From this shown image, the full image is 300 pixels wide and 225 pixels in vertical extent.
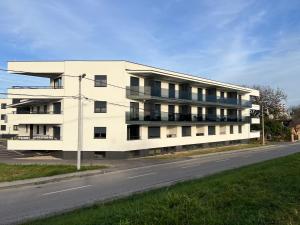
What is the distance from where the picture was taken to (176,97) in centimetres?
4278

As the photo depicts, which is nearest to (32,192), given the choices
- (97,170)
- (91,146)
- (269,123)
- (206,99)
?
(97,170)

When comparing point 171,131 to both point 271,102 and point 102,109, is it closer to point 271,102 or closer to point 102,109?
point 102,109

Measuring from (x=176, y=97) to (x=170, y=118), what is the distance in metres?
2.93

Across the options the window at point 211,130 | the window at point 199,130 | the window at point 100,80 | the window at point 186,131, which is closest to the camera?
the window at point 100,80

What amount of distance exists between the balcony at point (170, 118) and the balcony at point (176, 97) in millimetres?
1883

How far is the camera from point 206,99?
162ft

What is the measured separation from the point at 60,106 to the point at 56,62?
15.5ft

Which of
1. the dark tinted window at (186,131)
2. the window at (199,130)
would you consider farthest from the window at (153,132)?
the window at (199,130)

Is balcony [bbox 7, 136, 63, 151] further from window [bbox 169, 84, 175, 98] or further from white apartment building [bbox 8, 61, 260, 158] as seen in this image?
window [bbox 169, 84, 175, 98]

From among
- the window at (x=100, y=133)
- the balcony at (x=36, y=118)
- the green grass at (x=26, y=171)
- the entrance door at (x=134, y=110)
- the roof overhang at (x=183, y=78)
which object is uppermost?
the roof overhang at (x=183, y=78)

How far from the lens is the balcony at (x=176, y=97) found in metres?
36.4

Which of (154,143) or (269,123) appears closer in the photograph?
(154,143)

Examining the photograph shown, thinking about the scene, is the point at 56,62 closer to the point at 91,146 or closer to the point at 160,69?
the point at 91,146

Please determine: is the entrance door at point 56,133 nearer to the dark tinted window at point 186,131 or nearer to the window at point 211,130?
the dark tinted window at point 186,131
